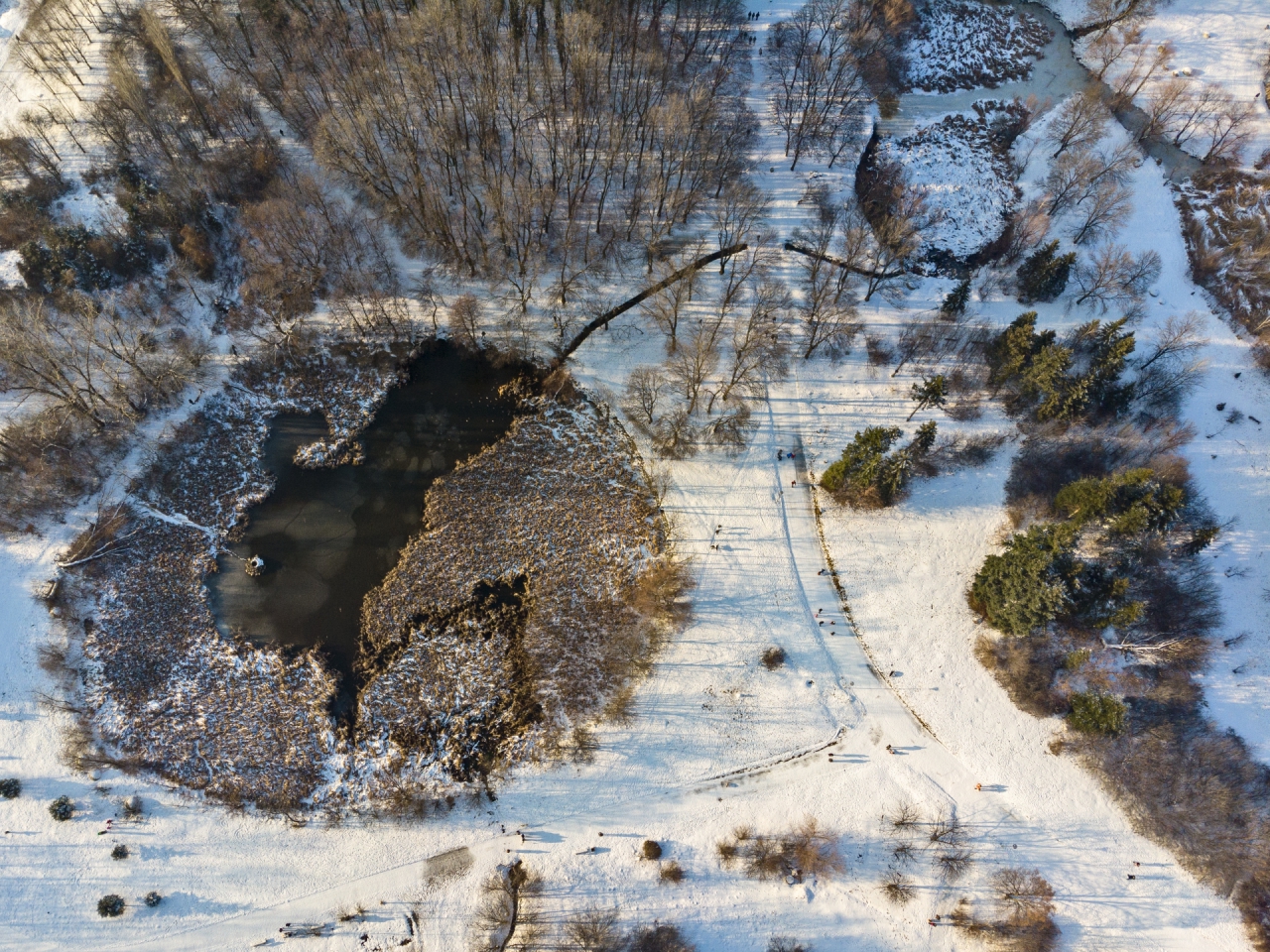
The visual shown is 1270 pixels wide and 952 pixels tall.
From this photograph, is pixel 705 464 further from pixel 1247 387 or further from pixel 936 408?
pixel 1247 387

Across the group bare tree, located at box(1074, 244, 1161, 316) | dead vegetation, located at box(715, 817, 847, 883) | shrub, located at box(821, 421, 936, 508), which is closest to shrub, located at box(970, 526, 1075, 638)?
shrub, located at box(821, 421, 936, 508)

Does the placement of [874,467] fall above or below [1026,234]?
below

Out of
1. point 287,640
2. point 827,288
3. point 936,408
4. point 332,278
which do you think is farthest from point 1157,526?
point 332,278

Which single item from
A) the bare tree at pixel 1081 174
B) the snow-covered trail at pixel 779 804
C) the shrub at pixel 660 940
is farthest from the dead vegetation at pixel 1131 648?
the bare tree at pixel 1081 174

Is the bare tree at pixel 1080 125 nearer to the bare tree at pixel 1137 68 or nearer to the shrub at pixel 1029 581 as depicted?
the bare tree at pixel 1137 68

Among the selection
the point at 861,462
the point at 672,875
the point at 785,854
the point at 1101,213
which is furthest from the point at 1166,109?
the point at 672,875

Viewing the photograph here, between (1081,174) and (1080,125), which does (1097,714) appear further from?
(1080,125)
